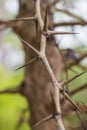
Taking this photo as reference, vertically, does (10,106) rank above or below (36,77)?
below

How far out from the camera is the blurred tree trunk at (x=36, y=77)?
4.76ft

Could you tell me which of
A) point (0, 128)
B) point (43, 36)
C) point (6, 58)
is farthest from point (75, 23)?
point (6, 58)

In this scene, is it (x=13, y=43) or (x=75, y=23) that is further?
(x=13, y=43)

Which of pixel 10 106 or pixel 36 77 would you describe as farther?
pixel 10 106

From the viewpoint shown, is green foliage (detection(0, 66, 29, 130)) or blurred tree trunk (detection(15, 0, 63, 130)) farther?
green foliage (detection(0, 66, 29, 130))

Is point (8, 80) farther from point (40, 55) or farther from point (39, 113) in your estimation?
point (40, 55)

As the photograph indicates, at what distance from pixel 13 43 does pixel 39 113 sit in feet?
7.43

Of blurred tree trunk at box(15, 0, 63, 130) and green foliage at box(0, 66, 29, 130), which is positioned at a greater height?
blurred tree trunk at box(15, 0, 63, 130)

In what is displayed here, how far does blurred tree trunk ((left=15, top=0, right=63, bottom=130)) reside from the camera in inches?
57.1

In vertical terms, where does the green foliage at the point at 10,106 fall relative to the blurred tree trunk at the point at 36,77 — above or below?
below

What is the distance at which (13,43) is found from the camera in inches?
145

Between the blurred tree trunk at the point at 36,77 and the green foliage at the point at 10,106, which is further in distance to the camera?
the green foliage at the point at 10,106

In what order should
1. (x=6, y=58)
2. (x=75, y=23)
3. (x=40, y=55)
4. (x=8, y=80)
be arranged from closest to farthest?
1. (x=40, y=55)
2. (x=75, y=23)
3. (x=8, y=80)
4. (x=6, y=58)

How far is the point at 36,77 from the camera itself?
1485 millimetres
